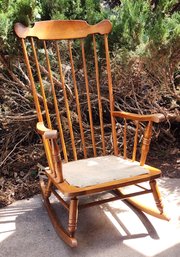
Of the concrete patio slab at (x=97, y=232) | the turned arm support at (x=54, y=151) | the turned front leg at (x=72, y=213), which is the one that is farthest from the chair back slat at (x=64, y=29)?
the concrete patio slab at (x=97, y=232)

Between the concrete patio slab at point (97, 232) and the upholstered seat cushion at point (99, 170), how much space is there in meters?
0.36

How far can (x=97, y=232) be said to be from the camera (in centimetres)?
184

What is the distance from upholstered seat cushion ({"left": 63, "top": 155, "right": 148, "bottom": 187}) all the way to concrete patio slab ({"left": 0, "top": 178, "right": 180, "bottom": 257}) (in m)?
0.36

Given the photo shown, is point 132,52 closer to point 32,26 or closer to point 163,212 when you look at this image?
point 32,26

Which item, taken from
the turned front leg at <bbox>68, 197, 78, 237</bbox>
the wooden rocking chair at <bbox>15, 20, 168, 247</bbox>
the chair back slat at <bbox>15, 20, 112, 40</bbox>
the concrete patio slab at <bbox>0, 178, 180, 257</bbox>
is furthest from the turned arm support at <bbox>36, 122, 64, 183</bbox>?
the chair back slat at <bbox>15, 20, 112, 40</bbox>

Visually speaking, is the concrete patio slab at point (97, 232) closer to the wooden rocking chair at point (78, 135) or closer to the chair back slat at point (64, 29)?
the wooden rocking chair at point (78, 135)

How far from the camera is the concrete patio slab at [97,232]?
5.46 feet

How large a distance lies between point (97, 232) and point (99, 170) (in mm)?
374

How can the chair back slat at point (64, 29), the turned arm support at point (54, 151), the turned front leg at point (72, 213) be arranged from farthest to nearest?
the chair back slat at point (64, 29), the turned front leg at point (72, 213), the turned arm support at point (54, 151)

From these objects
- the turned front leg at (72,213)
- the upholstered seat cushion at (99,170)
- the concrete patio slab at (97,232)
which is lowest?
the concrete patio slab at (97,232)

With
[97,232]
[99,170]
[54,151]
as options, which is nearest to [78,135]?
[99,170]

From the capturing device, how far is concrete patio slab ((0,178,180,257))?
1664mm

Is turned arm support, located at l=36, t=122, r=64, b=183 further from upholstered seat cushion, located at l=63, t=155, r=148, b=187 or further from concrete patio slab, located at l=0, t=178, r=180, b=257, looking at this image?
concrete patio slab, located at l=0, t=178, r=180, b=257

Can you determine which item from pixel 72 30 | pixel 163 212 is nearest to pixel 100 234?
pixel 163 212
